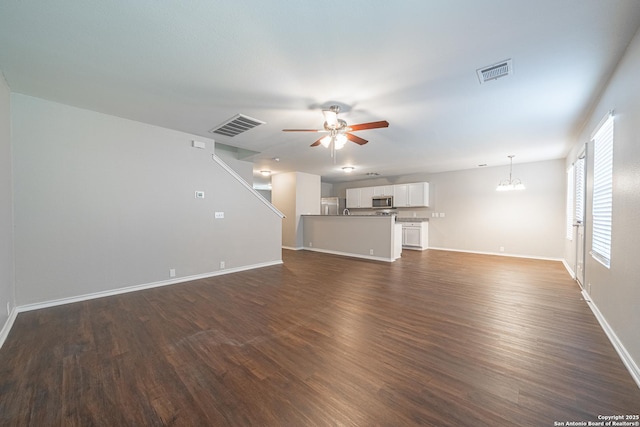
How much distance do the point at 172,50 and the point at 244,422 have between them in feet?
9.33

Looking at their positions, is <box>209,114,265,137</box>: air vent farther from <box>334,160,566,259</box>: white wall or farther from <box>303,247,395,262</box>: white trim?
<box>334,160,566,259</box>: white wall

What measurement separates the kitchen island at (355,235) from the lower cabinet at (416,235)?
1.43 metres

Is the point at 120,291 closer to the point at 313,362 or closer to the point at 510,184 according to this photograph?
the point at 313,362

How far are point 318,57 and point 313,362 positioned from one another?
261 cm

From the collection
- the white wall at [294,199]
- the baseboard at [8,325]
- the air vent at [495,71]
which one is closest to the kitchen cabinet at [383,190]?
the white wall at [294,199]

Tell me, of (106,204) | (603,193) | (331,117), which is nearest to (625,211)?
(603,193)

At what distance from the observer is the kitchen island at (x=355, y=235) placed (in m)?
5.94

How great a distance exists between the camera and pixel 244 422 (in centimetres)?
133

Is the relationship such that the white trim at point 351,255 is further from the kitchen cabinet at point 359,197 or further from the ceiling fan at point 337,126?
the ceiling fan at point 337,126

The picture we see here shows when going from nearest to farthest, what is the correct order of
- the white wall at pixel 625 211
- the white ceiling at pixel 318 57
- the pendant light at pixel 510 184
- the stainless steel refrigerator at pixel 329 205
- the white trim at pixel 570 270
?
the white ceiling at pixel 318 57 < the white wall at pixel 625 211 < the white trim at pixel 570 270 < the pendant light at pixel 510 184 < the stainless steel refrigerator at pixel 329 205

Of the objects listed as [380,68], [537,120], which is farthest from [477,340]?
[537,120]

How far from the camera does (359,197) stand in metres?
9.26

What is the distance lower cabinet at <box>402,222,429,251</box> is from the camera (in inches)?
300

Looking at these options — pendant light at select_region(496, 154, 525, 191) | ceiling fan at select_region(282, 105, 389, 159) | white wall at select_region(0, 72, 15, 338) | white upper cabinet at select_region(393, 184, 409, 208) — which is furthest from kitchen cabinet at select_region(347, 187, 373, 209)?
white wall at select_region(0, 72, 15, 338)
